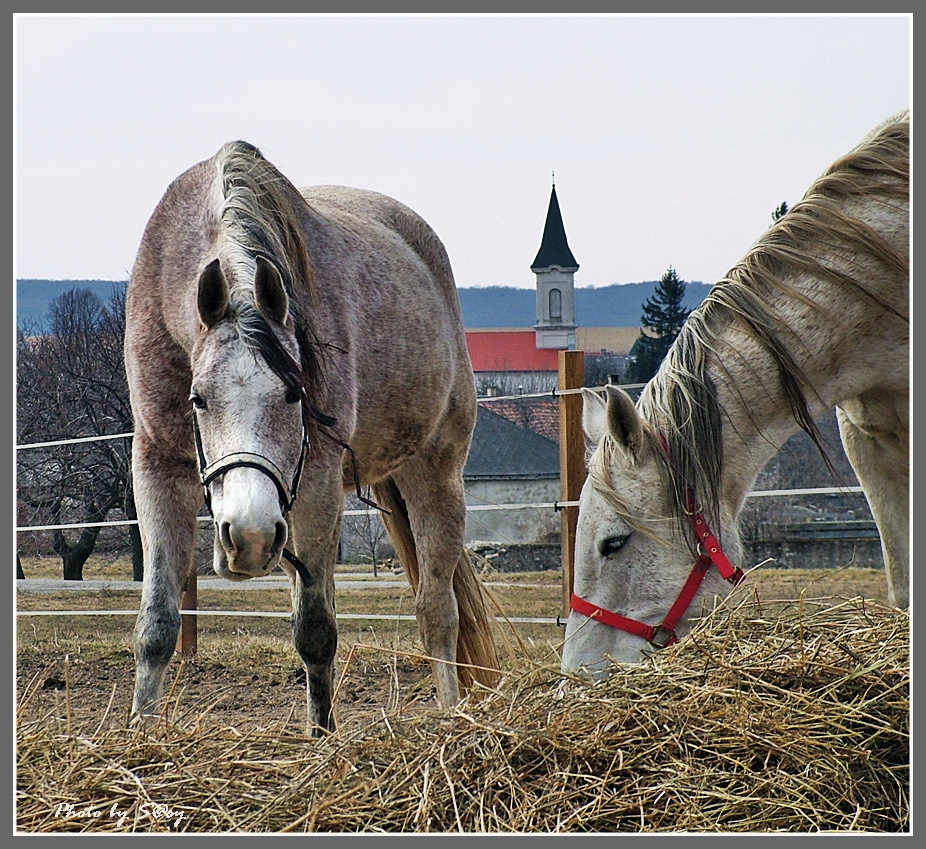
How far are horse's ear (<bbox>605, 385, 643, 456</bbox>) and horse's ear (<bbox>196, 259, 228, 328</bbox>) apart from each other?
3.30ft

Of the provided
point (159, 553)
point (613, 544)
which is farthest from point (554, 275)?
point (159, 553)

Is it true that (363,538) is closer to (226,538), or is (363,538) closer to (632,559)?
(632,559)

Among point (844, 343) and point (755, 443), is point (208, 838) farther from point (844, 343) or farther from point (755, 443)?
point (844, 343)

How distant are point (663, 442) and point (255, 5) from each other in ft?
5.02

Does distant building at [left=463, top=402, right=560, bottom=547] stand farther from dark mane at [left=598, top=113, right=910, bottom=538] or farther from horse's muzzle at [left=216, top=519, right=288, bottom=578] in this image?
horse's muzzle at [left=216, top=519, right=288, bottom=578]

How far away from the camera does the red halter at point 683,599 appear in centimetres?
273

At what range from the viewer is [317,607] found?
9.40 feet

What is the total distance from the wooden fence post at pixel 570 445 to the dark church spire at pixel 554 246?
114 cm

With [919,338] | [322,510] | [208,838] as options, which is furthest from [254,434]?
[919,338]

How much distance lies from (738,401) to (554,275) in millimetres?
919

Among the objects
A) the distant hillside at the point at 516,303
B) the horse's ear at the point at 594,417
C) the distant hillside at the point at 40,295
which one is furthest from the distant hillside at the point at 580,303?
the distant hillside at the point at 40,295

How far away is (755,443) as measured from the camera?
9.41ft

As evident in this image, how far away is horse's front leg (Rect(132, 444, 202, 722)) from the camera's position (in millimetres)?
2578

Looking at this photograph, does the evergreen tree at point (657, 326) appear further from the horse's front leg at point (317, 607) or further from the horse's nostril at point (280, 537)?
the horse's nostril at point (280, 537)
